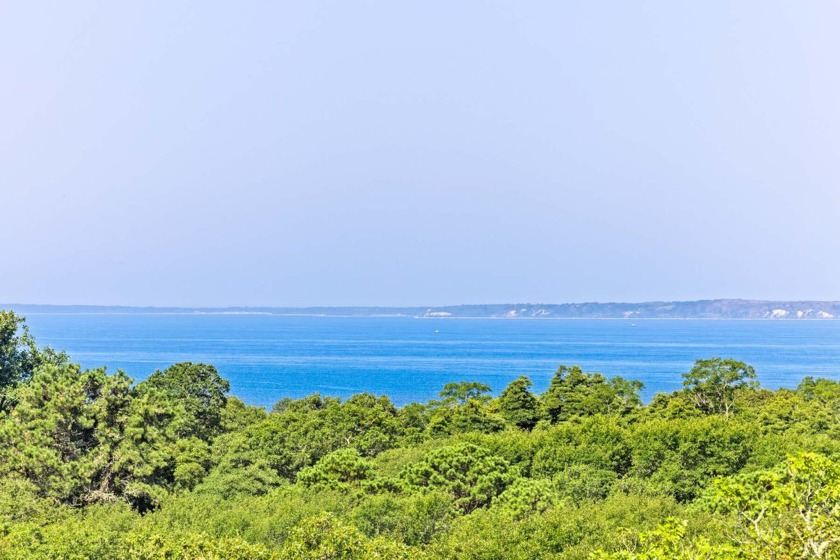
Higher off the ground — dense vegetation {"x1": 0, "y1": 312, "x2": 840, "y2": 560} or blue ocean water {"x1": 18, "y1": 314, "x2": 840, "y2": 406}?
dense vegetation {"x1": 0, "y1": 312, "x2": 840, "y2": 560}

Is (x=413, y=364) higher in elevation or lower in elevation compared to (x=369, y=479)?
lower

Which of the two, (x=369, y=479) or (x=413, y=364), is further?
(x=413, y=364)

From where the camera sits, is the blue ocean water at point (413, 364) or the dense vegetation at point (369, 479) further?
the blue ocean water at point (413, 364)

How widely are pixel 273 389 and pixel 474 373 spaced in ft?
120

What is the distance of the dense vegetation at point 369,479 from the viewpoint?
730 inches

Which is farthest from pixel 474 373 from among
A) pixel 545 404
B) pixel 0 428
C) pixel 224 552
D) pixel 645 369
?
pixel 224 552

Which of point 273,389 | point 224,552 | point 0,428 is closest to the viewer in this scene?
point 224,552

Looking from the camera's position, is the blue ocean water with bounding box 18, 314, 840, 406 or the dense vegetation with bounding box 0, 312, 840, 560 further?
the blue ocean water with bounding box 18, 314, 840, 406

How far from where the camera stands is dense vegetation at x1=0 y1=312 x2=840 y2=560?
1855 cm

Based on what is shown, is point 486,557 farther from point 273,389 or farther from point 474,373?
point 474,373

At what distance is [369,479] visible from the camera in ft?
103

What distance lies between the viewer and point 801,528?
1505cm

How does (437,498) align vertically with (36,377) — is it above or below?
below

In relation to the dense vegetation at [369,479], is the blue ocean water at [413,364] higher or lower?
lower
